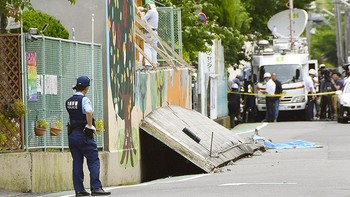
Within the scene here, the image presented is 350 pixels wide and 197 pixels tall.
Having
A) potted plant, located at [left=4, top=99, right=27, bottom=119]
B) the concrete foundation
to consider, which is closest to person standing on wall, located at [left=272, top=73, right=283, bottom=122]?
the concrete foundation

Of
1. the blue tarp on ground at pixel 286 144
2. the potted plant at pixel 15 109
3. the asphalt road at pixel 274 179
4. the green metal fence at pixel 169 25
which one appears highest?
the green metal fence at pixel 169 25

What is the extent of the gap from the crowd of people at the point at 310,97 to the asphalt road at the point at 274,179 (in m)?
14.6

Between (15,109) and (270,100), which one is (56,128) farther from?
(270,100)

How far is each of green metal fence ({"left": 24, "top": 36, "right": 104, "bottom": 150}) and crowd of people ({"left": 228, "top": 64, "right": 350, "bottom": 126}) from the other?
23.3 metres

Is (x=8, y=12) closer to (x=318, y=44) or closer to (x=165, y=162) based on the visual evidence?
(x=165, y=162)

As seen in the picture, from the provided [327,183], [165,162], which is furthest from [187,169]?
[327,183]

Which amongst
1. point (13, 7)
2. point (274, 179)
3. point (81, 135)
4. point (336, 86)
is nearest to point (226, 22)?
point (336, 86)

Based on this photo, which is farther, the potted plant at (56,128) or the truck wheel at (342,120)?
the truck wheel at (342,120)

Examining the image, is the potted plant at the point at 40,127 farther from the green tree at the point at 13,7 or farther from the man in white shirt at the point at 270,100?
the man in white shirt at the point at 270,100

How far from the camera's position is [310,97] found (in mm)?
46312

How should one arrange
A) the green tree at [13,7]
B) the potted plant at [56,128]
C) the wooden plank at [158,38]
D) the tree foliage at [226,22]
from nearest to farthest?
the green tree at [13,7] < the potted plant at [56,128] < the wooden plank at [158,38] < the tree foliage at [226,22]

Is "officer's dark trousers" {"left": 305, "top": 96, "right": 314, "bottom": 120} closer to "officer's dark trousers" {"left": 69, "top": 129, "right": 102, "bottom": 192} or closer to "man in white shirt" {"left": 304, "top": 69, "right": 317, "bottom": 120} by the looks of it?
"man in white shirt" {"left": 304, "top": 69, "right": 317, "bottom": 120}

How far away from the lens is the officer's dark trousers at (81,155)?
16.6 metres

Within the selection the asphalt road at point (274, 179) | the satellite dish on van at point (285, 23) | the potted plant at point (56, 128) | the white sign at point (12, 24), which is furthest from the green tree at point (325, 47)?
the white sign at point (12, 24)
